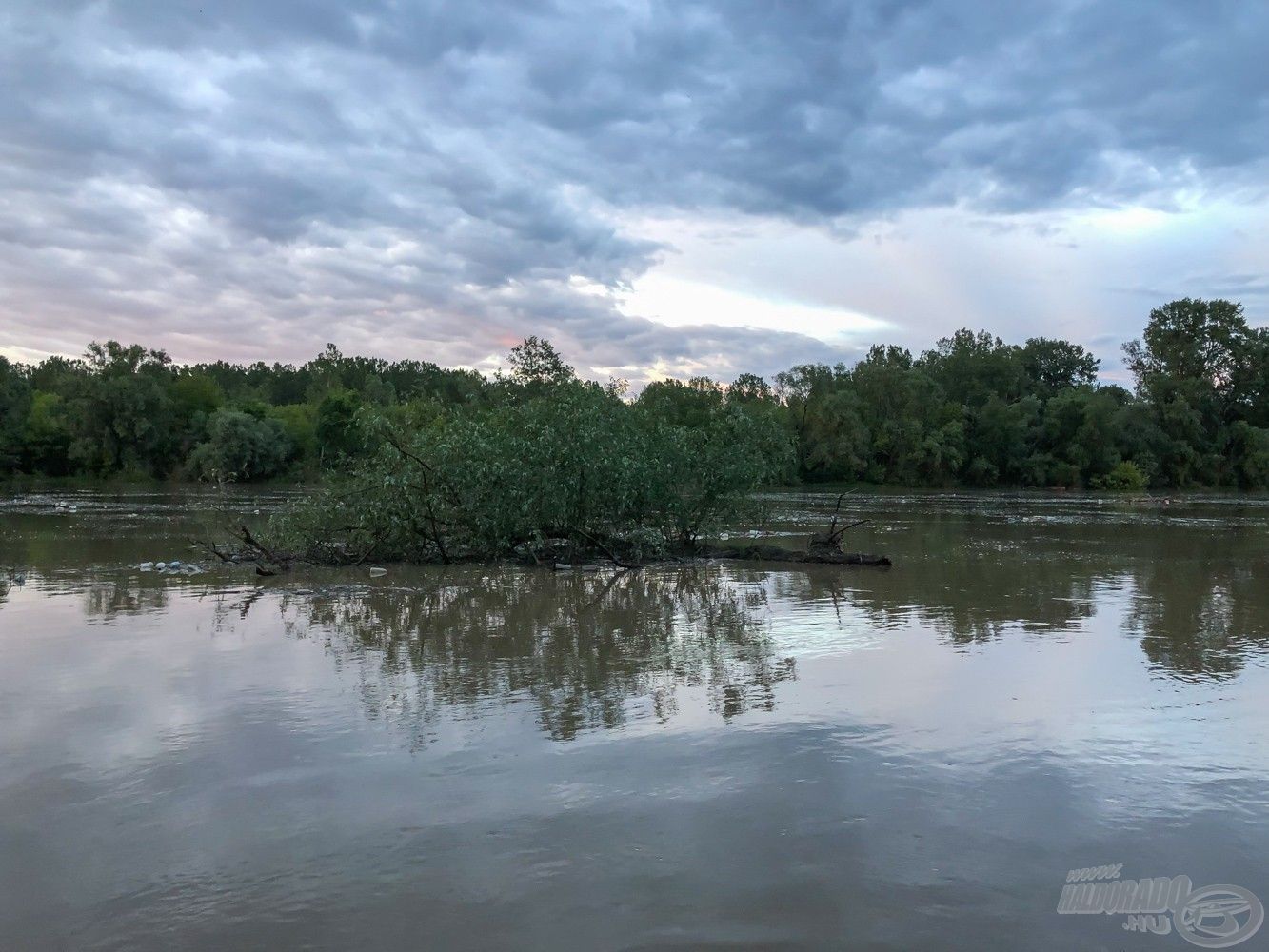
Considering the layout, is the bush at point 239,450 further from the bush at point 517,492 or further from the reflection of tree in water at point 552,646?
the reflection of tree in water at point 552,646

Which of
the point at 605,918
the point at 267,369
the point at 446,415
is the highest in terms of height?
the point at 267,369

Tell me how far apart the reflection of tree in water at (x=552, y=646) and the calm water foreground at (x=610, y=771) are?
0.07 meters

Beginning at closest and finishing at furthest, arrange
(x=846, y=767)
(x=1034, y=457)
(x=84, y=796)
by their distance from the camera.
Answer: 1. (x=84, y=796)
2. (x=846, y=767)
3. (x=1034, y=457)

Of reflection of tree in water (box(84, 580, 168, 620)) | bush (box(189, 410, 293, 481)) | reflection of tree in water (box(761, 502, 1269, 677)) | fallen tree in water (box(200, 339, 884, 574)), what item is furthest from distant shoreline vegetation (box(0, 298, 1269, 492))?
reflection of tree in water (box(84, 580, 168, 620))

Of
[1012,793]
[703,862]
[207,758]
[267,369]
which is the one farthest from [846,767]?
[267,369]

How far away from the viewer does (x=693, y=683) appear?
9773mm

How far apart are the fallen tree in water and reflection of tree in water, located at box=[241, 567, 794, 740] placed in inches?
117

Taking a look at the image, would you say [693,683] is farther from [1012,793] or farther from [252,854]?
[252,854]

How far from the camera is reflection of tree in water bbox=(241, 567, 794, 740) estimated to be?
8.95m

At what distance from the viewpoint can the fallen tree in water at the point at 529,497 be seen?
67.4 ft

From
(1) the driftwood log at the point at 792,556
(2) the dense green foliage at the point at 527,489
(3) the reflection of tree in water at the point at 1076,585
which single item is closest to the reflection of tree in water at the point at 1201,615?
(3) the reflection of tree in water at the point at 1076,585

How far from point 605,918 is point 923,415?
81.1 m

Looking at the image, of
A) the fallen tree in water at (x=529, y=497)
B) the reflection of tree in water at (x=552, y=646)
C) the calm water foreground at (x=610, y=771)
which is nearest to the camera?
the calm water foreground at (x=610, y=771)

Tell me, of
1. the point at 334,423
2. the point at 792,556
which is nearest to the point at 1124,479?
the point at 334,423
